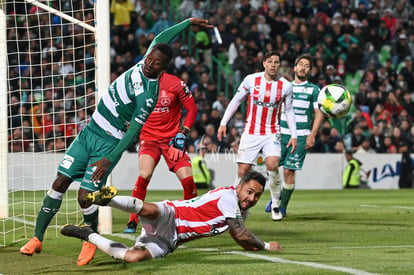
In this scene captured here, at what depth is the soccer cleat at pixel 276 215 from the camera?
450 inches

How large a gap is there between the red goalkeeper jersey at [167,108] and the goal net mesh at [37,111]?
2.73 ft

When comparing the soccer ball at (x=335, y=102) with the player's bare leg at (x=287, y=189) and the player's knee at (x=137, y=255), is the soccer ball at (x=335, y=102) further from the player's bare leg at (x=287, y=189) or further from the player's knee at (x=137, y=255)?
the player's knee at (x=137, y=255)

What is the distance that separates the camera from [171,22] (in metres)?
24.1

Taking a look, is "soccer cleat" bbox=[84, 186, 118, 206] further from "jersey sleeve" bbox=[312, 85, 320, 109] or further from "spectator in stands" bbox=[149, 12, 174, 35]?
"spectator in stands" bbox=[149, 12, 174, 35]

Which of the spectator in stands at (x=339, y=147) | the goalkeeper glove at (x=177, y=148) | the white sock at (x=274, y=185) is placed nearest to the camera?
the goalkeeper glove at (x=177, y=148)

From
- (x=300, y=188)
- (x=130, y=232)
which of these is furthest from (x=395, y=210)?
(x=300, y=188)

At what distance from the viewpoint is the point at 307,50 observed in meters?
24.5

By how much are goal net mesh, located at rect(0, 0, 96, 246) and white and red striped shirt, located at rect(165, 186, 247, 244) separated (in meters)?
2.64

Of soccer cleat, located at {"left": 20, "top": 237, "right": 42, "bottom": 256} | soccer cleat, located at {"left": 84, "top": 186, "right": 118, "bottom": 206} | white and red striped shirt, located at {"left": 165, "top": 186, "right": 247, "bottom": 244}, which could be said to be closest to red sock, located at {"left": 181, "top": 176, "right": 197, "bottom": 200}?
white and red striped shirt, located at {"left": 165, "top": 186, "right": 247, "bottom": 244}

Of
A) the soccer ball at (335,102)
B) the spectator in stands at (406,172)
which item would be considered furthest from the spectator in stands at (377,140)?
the soccer ball at (335,102)

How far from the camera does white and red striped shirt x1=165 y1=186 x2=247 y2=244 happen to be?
7031 mm

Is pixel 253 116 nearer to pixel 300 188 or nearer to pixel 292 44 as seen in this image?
pixel 300 188

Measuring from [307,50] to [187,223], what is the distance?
1802cm

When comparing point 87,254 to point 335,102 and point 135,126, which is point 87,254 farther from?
point 335,102
